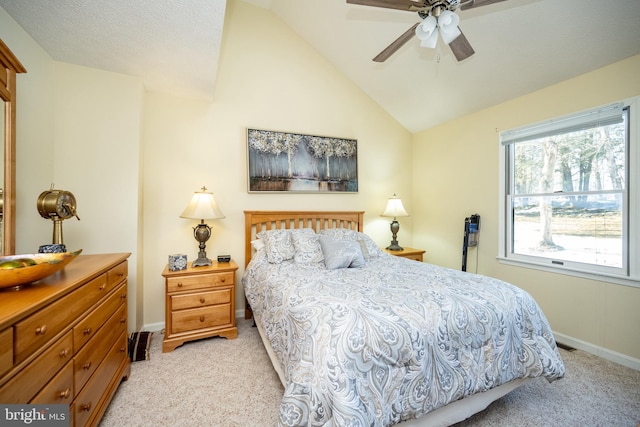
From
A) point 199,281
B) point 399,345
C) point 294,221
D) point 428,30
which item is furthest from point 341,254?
point 428,30

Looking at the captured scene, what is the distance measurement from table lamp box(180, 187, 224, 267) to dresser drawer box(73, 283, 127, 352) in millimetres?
827

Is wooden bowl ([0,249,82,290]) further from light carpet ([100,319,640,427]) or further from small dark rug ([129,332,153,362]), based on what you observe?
small dark rug ([129,332,153,362])

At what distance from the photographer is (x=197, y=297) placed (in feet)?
8.05

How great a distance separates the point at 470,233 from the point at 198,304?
3.26 metres

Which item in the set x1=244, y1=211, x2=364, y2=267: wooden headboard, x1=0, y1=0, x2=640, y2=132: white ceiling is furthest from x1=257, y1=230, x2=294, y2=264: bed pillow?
x1=0, y1=0, x2=640, y2=132: white ceiling

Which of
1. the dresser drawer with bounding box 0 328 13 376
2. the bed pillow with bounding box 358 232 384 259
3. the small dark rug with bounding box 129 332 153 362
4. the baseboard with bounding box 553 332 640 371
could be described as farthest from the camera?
the bed pillow with bounding box 358 232 384 259

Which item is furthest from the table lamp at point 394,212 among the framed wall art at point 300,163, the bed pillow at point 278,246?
the bed pillow at point 278,246

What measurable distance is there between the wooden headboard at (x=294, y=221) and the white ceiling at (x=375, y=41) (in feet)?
4.96

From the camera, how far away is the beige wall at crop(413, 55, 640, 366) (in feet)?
7.28

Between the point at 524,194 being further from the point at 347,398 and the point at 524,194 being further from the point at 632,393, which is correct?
the point at 347,398

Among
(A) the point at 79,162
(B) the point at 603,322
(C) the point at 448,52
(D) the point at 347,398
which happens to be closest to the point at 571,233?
(B) the point at 603,322

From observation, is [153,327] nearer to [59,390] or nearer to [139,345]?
[139,345]

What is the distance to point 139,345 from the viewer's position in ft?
7.76

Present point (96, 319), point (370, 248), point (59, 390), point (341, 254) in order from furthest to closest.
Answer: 1. point (370, 248)
2. point (341, 254)
3. point (96, 319)
4. point (59, 390)
